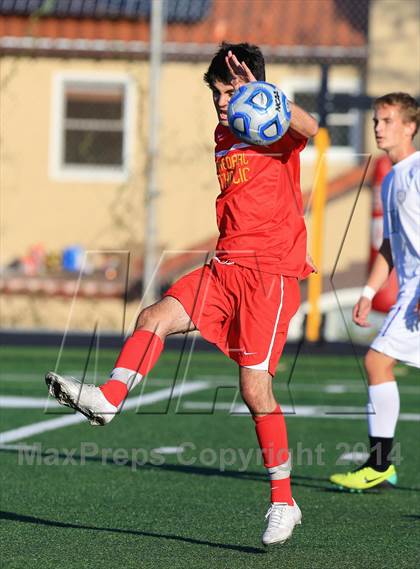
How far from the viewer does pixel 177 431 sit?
8.62 m

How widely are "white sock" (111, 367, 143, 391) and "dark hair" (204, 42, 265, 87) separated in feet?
4.00

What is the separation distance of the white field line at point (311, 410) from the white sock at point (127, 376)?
457 cm

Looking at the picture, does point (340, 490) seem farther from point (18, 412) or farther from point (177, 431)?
point (18, 412)

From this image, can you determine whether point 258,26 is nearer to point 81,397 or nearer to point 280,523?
point 280,523

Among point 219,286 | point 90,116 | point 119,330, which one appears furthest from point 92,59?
point 219,286

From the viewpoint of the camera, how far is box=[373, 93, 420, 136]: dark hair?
6617 mm

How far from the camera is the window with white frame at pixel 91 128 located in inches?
774

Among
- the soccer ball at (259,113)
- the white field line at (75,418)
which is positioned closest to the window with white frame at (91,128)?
the white field line at (75,418)

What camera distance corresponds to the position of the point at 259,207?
17.1ft

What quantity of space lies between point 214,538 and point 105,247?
46.8 feet

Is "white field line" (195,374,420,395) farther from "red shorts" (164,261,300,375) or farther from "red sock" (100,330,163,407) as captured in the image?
"red sock" (100,330,163,407)

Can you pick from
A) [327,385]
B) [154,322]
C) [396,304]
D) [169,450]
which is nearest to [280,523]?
[154,322]

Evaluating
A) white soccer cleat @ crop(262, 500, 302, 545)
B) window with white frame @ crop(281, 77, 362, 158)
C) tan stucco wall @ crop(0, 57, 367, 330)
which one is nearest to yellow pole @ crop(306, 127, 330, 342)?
tan stucco wall @ crop(0, 57, 367, 330)

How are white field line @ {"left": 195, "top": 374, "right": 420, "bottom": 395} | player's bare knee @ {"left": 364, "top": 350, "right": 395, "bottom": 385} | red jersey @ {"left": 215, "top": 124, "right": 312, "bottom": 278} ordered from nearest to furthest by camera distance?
red jersey @ {"left": 215, "top": 124, "right": 312, "bottom": 278} → player's bare knee @ {"left": 364, "top": 350, "right": 395, "bottom": 385} → white field line @ {"left": 195, "top": 374, "right": 420, "bottom": 395}
